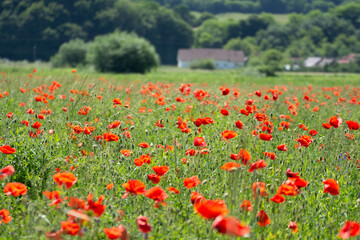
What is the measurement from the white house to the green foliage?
54.7 metres

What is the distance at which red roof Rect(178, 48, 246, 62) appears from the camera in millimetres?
91875

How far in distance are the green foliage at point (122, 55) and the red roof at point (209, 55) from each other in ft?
179

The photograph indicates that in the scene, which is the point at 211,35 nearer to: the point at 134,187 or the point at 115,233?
the point at 134,187

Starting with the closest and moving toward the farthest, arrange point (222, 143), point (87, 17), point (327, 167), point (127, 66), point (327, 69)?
1. point (327, 167)
2. point (222, 143)
3. point (127, 66)
4. point (327, 69)
5. point (87, 17)

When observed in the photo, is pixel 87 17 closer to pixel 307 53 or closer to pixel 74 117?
pixel 307 53

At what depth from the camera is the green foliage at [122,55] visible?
36322 millimetres

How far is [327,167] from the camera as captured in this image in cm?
333

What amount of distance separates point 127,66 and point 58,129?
3349 cm

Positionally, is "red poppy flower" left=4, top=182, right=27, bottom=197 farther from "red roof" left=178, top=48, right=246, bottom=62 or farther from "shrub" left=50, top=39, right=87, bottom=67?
"red roof" left=178, top=48, right=246, bottom=62

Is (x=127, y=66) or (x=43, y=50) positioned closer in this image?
(x=127, y=66)

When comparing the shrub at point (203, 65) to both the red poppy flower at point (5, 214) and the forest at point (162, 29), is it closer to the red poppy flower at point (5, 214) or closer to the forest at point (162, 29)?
the forest at point (162, 29)

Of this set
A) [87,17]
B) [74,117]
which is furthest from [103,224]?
[87,17]

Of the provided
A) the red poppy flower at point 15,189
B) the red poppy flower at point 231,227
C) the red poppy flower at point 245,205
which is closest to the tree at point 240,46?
the red poppy flower at point 245,205

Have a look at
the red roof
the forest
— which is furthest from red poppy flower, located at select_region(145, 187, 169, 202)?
the red roof
